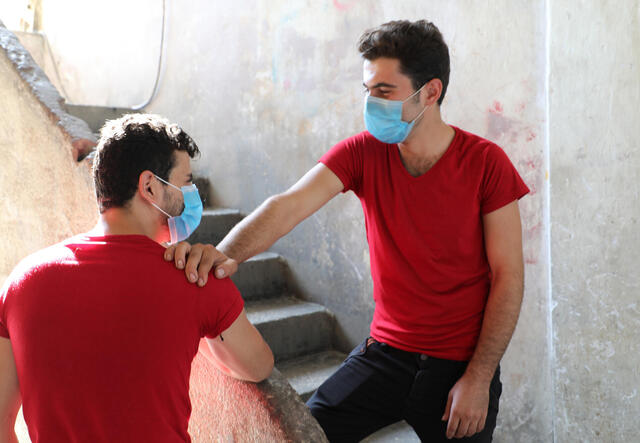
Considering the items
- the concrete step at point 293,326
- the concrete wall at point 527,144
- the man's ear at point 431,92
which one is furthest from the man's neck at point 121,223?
the concrete step at point 293,326

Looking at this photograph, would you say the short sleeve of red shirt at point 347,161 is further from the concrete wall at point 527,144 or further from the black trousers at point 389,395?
the concrete wall at point 527,144

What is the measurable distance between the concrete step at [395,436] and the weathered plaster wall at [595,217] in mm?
862

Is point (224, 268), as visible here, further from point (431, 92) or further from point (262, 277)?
point (262, 277)

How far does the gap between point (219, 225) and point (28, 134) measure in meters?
1.54

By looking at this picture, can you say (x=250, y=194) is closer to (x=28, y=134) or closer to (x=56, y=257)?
(x=28, y=134)

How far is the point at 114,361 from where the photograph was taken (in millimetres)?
1271

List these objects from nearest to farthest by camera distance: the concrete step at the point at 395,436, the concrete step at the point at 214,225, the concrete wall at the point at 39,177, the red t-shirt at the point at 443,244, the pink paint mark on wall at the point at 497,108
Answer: the red t-shirt at the point at 443,244
the concrete wall at the point at 39,177
the pink paint mark on wall at the point at 497,108
the concrete step at the point at 395,436
the concrete step at the point at 214,225

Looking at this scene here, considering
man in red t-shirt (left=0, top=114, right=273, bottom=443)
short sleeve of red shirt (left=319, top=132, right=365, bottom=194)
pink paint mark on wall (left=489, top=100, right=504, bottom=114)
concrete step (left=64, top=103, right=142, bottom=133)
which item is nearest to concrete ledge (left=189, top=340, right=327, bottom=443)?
man in red t-shirt (left=0, top=114, right=273, bottom=443)

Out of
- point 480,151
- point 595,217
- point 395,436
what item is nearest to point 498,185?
point 480,151

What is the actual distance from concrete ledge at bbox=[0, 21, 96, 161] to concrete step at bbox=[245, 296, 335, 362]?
56.8 inches

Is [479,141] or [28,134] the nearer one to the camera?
[479,141]

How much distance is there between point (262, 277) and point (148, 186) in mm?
2560

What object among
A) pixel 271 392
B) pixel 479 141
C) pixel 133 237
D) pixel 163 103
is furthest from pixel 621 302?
pixel 163 103

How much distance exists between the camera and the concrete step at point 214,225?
4066mm
